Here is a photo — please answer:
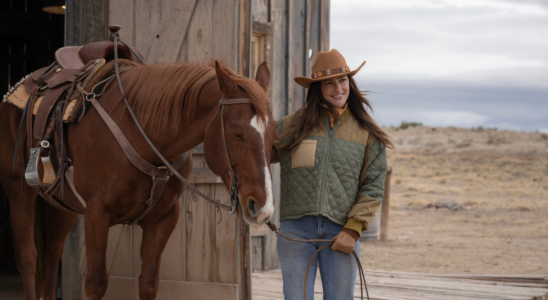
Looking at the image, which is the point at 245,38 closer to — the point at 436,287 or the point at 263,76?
the point at 263,76

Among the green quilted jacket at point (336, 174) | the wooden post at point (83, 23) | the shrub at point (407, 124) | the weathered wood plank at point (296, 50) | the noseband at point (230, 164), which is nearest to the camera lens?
the noseband at point (230, 164)

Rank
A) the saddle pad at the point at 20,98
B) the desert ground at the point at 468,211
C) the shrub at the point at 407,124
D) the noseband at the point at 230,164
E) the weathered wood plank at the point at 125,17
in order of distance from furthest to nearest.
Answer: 1. the shrub at the point at 407,124
2. the desert ground at the point at 468,211
3. the weathered wood plank at the point at 125,17
4. the saddle pad at the point at 20,98
5. the noseband at the point at 230,164

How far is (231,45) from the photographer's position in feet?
11.5

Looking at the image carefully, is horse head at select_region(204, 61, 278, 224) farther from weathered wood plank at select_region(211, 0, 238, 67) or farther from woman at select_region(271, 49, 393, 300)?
weathered wood plank at select_region(211, 0, 238, 67)

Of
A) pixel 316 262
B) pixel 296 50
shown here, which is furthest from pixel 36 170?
pixel 296 50

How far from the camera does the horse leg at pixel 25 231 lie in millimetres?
3564

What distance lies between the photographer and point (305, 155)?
2.57 m

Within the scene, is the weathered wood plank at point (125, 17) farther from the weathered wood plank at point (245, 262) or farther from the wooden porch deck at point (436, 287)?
the wooden porch deck at point (436, 287)

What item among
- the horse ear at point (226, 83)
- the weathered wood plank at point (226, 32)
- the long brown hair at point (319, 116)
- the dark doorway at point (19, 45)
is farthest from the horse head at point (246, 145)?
the dark doorway at point (19, 45)

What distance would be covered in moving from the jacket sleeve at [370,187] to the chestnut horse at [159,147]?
0.53 meters

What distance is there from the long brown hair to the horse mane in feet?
1.43

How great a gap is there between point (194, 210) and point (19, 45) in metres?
4.84

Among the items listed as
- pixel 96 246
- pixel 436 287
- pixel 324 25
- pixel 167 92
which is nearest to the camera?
pixel 167 92

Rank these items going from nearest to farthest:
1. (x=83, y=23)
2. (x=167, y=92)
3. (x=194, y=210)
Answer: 1. (x=167, y=92)
2. (x=194, y=210)
3. (x=83, y=23)
